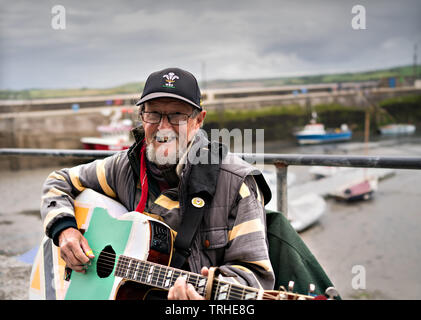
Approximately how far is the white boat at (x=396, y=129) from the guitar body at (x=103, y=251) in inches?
1981

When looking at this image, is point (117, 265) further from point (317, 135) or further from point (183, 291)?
point (317, 135)

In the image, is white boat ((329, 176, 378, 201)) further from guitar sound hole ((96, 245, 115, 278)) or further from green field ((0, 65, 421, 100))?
guitar sound hole ((96, 245, 115, 278))

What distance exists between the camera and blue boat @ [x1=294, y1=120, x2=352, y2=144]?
37406 millimetres

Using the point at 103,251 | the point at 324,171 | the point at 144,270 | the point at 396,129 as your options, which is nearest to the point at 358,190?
the point at 324,171

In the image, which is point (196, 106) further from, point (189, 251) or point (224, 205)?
point (189, 251)

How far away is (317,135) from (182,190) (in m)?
→ 37.4

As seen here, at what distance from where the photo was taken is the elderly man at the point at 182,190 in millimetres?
1741

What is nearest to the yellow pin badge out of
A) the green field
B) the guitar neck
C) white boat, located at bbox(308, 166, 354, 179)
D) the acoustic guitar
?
the acoustic guitar

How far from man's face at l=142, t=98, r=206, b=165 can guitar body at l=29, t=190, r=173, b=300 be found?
1.18 feet

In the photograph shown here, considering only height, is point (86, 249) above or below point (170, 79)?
below

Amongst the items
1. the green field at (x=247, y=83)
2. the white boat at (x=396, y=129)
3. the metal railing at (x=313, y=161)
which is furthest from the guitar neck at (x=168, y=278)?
the white boat at (x=396, y=129)

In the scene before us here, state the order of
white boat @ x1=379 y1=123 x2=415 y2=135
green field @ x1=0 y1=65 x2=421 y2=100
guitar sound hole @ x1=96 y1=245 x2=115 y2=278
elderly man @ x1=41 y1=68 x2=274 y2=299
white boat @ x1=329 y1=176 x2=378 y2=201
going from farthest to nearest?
white boat @ x1=379 y1=123 x2=415 y2=135
green field @ x1=0 y1=65 x2=421 y2=100
white boat @ x1=329 y1=176 x2=378 y2=201
guitar sound hole @ x1=96 y1=245 x2=115 y2=278
elderly man @ x1=41 y1=68 x2=274 y2=299

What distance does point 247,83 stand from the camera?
45.3 metres

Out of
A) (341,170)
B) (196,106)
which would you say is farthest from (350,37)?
(196,106)
